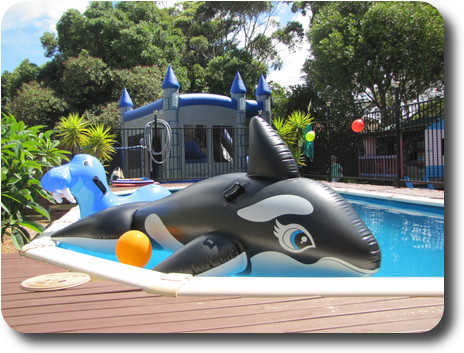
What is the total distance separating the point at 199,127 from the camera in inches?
578

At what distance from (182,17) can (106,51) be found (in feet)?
24.8

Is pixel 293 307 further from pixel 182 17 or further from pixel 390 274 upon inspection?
pixel 182 17

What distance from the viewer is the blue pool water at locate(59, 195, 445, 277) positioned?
4203mm

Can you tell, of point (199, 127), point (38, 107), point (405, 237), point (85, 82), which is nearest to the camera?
point (405, 237)

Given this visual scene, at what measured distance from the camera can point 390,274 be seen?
4.12 meters

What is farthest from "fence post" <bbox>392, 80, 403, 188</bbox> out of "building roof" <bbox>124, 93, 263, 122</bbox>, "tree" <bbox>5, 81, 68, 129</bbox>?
"tree" <bbox>5, 81, 68, 129</bbox>

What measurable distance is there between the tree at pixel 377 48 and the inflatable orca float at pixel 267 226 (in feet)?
45.1

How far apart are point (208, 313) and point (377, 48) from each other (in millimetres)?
15920

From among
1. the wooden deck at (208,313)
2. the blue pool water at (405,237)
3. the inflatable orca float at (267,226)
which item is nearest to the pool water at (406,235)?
the blue pool water at (405,237)

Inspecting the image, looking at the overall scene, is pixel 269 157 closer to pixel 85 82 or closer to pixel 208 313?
pixel 208 313

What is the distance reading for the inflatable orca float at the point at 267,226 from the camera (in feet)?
9.68

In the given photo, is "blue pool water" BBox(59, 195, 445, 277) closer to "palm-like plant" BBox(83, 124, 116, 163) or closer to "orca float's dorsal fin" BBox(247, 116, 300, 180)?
"orca float's dorsal fin" BBox(247, 116, 300, 180)

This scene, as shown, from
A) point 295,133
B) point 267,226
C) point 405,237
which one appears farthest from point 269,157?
point 295,133

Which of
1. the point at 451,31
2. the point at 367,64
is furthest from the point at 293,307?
the point at 367,64
